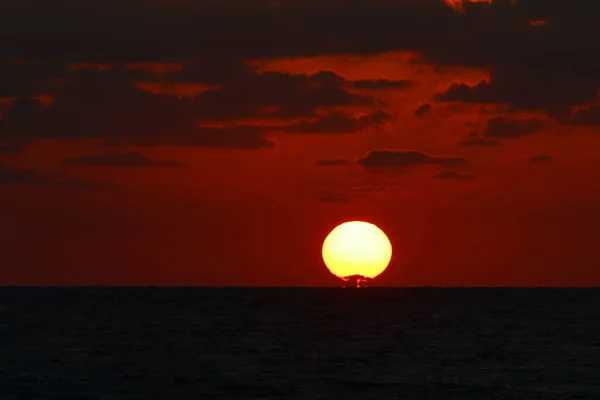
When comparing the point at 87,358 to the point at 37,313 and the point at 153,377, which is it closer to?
the point at 153,377

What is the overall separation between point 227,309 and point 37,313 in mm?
29807

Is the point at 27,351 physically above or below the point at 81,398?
above

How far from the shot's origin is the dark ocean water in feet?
209

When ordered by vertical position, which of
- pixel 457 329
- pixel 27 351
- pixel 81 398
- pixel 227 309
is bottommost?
pixel 81 398

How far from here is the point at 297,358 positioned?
80.1 m

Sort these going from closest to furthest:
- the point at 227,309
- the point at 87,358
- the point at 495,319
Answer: the point at 87,358
the point at 495,319
the point at 227,309

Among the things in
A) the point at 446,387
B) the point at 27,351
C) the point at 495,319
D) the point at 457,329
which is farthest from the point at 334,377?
the point at 495,319

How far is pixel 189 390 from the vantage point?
6312cm

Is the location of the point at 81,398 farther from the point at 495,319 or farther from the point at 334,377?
the point at 495,319

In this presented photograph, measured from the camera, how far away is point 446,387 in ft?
214

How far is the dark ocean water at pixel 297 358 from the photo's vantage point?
2506 inches

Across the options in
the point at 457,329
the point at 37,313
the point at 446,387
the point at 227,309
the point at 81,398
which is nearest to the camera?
the point at 81,398

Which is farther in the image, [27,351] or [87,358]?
[27,351]

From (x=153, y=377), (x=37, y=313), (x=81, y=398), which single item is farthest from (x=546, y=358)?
(x=37, y=313)
